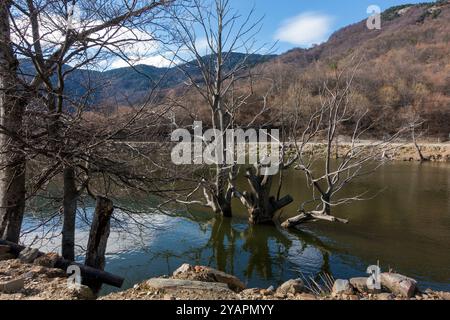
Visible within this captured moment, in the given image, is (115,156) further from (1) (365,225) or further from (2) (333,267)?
(1) (365,225)

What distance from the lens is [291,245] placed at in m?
8.22

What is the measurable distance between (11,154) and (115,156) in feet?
3.68

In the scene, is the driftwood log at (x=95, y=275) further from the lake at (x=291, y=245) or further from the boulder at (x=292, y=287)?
the boulder at (x=292, y=287)

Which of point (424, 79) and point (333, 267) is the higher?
point (424, 79)

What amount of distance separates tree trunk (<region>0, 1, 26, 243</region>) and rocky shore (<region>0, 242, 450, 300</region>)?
0.62 m

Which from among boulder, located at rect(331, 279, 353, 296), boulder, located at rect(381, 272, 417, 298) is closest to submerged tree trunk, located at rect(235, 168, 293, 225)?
boulder, located at rect(381, 272, 417, 298)

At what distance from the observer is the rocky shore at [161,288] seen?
132 inches

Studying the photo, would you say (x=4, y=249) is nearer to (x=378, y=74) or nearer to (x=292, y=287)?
(x=292, y=287)

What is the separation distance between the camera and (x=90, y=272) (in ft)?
14.4

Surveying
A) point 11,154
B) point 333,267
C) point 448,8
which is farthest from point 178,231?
point 448,8

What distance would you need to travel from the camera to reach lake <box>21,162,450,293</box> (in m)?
6.67

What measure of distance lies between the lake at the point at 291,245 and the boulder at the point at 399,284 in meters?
1.58

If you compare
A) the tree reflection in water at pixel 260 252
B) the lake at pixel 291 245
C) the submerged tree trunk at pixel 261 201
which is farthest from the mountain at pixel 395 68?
the tree reflection in water at pixel 260 252

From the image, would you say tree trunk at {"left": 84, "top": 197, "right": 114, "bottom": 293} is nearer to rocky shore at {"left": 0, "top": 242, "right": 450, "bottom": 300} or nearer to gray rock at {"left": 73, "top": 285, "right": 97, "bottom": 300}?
rocky shore at {"left": 0, "top": 242, "right": 450, "bottom": 300}
